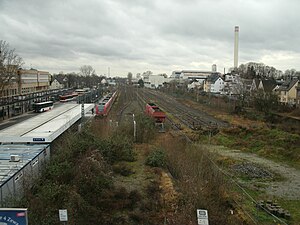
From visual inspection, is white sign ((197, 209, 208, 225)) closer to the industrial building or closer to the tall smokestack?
the industrial building

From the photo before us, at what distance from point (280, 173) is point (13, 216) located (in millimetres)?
17455

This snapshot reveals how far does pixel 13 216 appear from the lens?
20.4 feet

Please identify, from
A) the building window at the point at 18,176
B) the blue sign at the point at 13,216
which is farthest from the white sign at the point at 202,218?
the building window at the point at 18,176

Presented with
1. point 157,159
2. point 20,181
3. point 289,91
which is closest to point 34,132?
point 20,181

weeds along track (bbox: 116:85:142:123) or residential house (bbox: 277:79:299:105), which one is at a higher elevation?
residential house (bbox: 277:79:299:105)

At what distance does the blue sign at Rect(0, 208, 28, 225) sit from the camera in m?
6.20

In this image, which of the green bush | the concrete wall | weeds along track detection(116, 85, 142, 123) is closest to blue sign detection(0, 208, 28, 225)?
the concrete wall

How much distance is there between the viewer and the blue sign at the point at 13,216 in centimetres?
620

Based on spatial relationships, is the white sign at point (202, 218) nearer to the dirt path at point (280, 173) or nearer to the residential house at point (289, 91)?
the dirt path at point (280, 173)

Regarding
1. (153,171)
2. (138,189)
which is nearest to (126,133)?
(153,171)

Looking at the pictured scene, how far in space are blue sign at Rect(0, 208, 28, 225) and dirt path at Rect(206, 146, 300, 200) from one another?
43.6 ft

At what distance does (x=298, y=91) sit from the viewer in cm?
5172

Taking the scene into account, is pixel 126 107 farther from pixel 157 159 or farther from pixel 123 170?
pixel 123 170

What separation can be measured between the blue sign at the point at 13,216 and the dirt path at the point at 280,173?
43.6 feet
